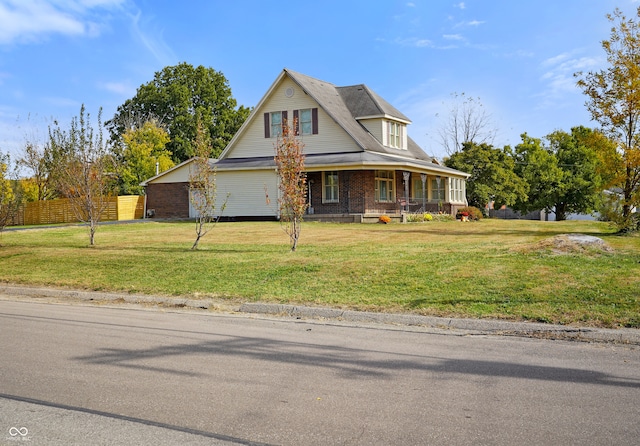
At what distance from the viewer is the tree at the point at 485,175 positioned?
137 ft

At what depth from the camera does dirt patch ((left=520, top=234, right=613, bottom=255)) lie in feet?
42.4

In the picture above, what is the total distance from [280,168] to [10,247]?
959 centimetres

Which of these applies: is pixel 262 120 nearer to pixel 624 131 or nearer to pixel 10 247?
pixel 10 247

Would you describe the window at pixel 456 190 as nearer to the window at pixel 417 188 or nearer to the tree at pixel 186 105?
the window at pixel 417 188

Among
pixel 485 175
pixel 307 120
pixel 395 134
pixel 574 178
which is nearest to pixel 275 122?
pixel 307 120

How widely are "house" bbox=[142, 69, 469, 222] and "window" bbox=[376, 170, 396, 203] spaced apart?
55mm

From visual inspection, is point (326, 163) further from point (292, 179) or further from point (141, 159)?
point (141, 159)

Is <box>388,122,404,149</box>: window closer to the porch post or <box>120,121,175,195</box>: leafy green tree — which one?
the porch post

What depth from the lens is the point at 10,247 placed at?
19.0 meters

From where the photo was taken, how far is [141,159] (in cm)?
5012

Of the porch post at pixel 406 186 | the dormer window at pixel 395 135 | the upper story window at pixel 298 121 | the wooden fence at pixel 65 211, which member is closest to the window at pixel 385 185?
the porch post at pixel 406 186

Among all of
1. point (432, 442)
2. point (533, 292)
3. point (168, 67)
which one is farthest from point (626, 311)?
point (168, 67)

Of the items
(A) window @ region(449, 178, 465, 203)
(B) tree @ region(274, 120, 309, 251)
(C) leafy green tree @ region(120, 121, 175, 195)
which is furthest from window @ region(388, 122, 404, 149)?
(B) tree @ region(274, 120, 309, 251)

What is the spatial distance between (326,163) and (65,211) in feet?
69.1
